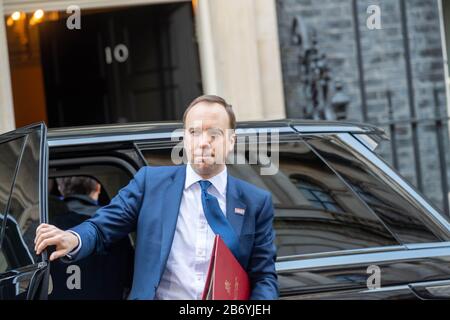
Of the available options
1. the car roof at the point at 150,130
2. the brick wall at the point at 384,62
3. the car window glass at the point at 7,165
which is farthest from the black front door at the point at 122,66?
the car window glass at the point at 7,165

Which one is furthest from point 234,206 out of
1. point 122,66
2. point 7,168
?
point 122,66

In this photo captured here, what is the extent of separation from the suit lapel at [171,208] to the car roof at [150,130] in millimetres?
717

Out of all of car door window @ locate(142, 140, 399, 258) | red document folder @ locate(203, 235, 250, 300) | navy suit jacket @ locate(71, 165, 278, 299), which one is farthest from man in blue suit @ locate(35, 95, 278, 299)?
car door window @ locate(142, 140, 399, 258)

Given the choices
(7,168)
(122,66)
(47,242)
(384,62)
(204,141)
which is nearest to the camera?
(47,242)

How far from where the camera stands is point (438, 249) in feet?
13.7

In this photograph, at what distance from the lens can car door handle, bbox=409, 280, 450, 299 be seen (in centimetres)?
400

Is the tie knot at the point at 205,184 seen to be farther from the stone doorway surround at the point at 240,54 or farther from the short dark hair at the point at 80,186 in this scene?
the stone doorway surround at the point at 240,54

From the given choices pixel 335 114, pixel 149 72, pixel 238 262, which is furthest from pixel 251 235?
pixel 149 72

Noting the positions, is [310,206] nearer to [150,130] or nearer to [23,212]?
[150,130]

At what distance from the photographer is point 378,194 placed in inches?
168

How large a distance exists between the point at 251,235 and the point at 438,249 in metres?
1.11

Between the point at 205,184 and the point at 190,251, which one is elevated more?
the point at 205,184

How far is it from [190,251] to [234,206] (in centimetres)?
21

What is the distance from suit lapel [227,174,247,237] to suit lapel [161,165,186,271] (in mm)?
161
